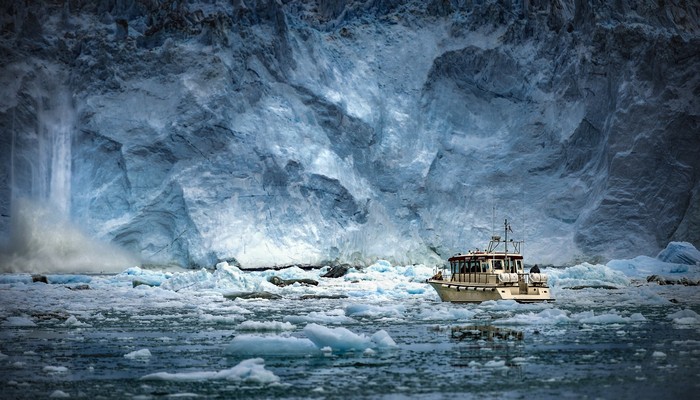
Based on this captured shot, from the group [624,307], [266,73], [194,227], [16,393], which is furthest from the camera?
[266,73]

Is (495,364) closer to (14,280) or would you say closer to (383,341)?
(383,341)

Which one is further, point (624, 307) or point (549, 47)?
point (549, 47)

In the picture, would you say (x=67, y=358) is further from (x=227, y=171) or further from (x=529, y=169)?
(x=529, y=169)

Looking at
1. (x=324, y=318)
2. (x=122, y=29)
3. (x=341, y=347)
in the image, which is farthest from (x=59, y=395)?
(x=122, y=29)

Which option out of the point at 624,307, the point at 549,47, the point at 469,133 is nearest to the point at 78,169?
the point at 469,133

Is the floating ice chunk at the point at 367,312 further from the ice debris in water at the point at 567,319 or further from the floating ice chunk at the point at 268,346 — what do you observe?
the floating ice chunk at the point at 268,346

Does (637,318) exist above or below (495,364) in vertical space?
above

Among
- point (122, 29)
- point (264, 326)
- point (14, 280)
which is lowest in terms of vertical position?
point (264, 326)
